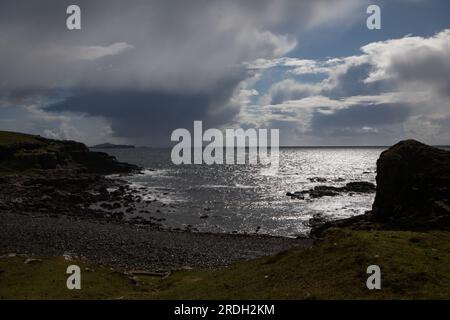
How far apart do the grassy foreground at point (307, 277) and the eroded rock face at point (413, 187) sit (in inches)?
523

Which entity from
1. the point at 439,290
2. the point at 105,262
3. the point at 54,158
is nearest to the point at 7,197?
the point at 54,158

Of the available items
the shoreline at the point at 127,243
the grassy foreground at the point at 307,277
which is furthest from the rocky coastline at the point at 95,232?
the grassy foreground at the point at 307,277

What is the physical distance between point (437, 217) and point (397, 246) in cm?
1752

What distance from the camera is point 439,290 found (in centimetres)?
2009

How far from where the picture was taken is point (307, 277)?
23.8 metres

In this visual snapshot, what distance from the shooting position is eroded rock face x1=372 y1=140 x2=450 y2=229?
42281 millimetres

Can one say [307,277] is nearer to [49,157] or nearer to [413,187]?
[413,187]

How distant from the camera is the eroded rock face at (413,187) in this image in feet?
139

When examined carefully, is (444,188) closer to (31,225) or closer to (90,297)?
(90,297)

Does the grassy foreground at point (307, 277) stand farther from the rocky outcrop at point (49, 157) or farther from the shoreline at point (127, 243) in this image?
the rocky outcrop at point (49, 157)

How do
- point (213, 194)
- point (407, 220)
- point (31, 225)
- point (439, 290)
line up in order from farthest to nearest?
point (213, 194) < point (31, 225) < point (407, 220) < point (439, 290)

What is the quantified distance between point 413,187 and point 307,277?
29307 millimetres

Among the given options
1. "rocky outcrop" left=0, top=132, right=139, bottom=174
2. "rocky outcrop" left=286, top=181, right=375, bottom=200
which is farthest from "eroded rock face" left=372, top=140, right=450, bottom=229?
"rocky outcrop" left=0, top=132, right=139, bottom=174

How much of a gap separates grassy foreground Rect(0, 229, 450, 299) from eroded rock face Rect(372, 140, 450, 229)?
13.3 meters
